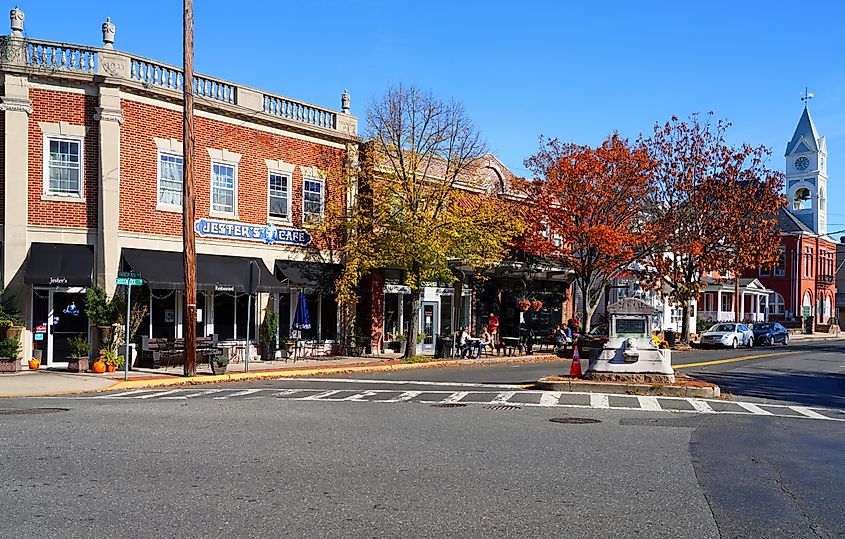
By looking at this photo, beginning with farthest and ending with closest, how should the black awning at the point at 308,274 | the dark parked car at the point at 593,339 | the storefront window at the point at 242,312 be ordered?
the dark parked car at the point at 593,339, the black awning at the point at 308,274, the storefront window at the point at 242,312

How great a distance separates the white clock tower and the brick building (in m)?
74.6

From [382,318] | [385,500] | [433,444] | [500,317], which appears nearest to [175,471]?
[385,500]

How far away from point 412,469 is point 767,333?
46.2 meters

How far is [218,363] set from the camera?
77.9 ft

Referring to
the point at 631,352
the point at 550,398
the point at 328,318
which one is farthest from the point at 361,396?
the point at 328,318

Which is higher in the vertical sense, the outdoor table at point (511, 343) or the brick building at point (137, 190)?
the brick building at point (137, 190)

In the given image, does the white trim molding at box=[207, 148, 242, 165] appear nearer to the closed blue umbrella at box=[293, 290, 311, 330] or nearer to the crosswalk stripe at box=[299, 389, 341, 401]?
the closed blue umbrella at box=[293, 290, 311, 330]

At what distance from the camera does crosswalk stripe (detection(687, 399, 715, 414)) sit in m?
15.8

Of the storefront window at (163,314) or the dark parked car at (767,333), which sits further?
the dark parked car at (767,333)

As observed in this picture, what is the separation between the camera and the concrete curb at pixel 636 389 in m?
18.5

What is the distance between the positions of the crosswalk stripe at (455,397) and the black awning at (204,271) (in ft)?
25.3

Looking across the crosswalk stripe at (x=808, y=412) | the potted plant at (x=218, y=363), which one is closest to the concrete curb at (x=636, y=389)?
the crosswalk stripe at (x=808, y=412)

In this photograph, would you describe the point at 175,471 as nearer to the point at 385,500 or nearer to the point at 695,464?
the point at 385,500

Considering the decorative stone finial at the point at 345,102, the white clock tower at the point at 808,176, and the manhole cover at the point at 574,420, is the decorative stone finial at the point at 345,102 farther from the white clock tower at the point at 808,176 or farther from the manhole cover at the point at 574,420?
the white clock tower at the point at 808,176
